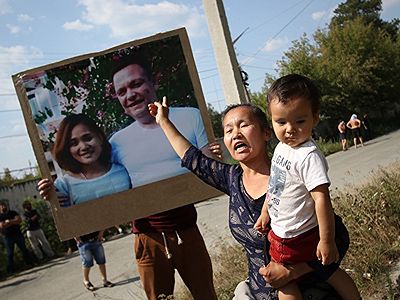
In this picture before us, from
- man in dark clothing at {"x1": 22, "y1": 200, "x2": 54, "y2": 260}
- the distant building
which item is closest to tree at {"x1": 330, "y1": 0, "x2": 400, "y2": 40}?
the distant building

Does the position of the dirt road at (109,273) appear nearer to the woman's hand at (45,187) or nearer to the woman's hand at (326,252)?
the woman's hand at (45,187)

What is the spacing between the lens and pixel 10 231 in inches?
517

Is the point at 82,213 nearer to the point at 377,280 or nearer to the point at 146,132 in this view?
the point at 146,132

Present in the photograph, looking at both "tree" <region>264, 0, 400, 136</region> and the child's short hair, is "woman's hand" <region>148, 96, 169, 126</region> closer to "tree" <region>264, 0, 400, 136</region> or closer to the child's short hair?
the child's short hair

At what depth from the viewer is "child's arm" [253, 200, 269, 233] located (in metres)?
2.04

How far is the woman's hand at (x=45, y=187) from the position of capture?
109 inches

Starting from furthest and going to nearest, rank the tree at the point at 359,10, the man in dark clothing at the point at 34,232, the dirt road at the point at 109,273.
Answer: the tree at the point at 359,10
the man in dark clothing at the point at 34,232
the dirt road at the point at 109,273

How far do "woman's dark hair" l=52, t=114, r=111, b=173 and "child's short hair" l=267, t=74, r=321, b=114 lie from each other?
1.32m

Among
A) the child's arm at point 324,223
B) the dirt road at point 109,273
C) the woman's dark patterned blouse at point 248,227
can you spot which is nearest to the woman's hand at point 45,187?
the woman's dark patterned blouse at point 248,227

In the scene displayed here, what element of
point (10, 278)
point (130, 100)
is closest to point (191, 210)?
point (130, 100)

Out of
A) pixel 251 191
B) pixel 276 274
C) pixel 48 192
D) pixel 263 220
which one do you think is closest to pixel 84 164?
pixel 48 192

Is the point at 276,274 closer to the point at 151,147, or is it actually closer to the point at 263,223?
the point at 263,223

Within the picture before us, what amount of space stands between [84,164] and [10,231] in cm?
1134

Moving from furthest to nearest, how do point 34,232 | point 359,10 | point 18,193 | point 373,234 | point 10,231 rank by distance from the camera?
point 359,10
point 18,193
point 34,232
point 10,231
point 373,234
